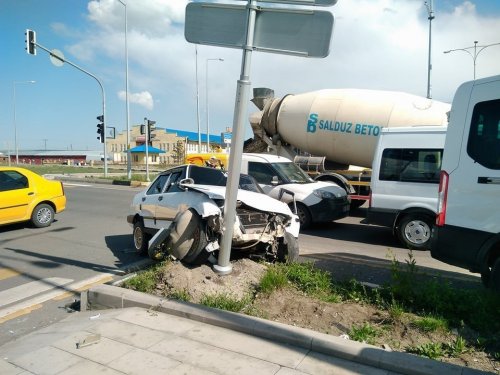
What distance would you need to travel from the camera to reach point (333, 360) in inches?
128

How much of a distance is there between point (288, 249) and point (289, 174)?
500 centimetres

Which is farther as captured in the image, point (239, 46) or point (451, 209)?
point (239, 46)

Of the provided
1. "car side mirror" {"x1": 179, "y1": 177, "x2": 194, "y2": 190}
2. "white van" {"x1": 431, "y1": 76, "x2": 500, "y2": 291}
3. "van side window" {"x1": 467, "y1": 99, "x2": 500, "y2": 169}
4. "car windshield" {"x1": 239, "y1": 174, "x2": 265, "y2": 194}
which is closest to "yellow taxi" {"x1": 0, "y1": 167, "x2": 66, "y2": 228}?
"car side mirror" {"x1": 179, "y1": 177, "x2": 194, "y2": 190}

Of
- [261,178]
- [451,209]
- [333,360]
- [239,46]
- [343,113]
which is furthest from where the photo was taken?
[343,113]

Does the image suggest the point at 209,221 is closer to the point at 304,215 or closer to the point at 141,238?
the point at 141,238

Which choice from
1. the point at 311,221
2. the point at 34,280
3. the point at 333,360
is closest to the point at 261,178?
the point at 311,221

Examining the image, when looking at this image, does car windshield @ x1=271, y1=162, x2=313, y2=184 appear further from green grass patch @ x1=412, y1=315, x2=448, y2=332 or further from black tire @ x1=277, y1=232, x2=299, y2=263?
green grass patch @ x1=412, y1=315, x2=448, y2=332

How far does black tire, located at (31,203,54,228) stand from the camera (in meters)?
10.1

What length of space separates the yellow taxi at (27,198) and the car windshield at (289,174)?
5.74 meters

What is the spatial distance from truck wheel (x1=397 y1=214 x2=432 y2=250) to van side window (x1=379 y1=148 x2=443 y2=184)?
0.73 m

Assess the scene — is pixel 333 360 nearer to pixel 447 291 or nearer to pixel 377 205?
pixel 447 291

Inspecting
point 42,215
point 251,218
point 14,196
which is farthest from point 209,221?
point 42,215

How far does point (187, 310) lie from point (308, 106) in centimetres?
992

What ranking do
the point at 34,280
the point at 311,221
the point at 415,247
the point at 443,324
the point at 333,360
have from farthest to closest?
the point at 311,221 → the point at 415,247 → the point at 34,280 → the point at 443,324 → the point at 333,360
